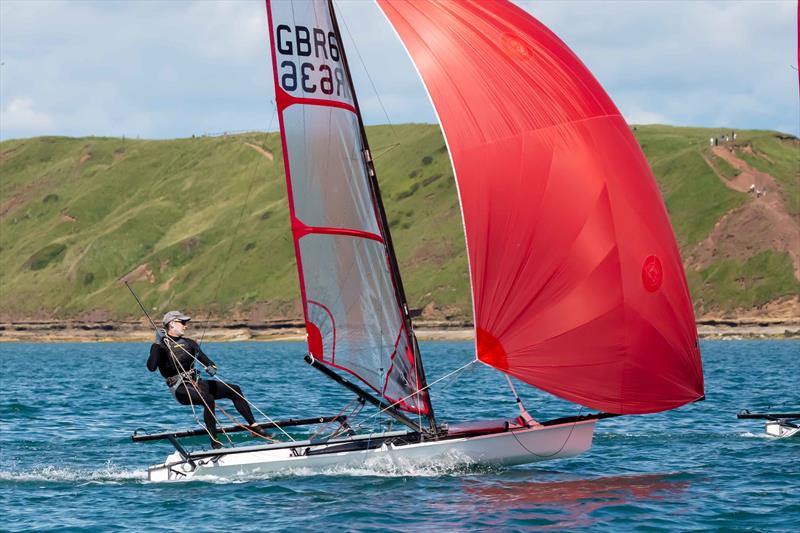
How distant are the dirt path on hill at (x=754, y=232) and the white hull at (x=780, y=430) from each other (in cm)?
8488

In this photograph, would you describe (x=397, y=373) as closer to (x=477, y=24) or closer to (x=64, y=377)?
(x=477, y=24)

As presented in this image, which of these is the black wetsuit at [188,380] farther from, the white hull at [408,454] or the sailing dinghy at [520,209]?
the sailing dinghy at [520,209]

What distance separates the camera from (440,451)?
1877 centimetres

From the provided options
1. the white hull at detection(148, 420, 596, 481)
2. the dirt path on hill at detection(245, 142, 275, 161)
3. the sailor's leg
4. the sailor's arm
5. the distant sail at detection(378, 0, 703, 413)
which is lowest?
the white hull at detection(148, 420, 596, 481)

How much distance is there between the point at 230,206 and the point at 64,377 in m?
110

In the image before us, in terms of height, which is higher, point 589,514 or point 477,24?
point 477,24

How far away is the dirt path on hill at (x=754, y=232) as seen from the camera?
107938 mm

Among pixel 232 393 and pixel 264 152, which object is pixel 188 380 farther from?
pixel 264 152

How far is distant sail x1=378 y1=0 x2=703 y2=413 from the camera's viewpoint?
17.5 metres

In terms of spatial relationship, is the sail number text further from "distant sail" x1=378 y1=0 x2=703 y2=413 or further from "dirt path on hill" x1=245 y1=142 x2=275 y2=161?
"dirt path on hill" x1=245 y1=142 x2=275 y2=161

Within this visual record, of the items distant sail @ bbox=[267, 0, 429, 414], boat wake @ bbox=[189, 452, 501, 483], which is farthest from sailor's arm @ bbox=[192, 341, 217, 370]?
boat wake @ bbox=[189, 452, 501, 483]

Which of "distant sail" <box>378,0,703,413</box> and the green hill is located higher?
the green hill

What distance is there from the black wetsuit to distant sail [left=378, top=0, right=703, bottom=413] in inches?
178

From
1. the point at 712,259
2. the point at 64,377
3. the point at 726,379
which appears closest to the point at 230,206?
the point at 712,259
